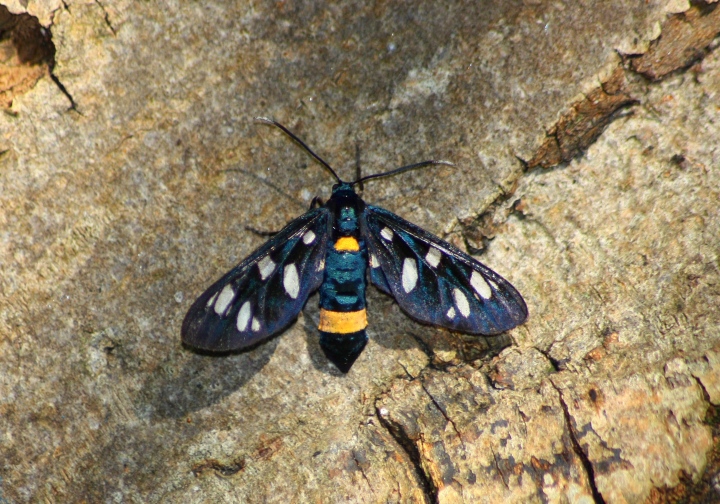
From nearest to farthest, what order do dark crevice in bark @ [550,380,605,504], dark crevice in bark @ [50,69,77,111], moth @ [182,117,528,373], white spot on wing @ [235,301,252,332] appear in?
dark crevice in bark @ [550,380,605,504], dark crevice in bark @ [50,69,77,111], moth @ [182,117,528,373], white spot on wing @ [235,301,252,332]

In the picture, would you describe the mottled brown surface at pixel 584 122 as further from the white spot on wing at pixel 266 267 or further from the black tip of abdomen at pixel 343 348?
the white spot on wing at pixel 266 267

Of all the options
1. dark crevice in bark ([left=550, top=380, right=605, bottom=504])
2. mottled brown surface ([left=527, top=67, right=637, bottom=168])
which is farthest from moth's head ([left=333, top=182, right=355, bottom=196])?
dark crevice in bark ([left=550, top=380, right=605, bottom=504])

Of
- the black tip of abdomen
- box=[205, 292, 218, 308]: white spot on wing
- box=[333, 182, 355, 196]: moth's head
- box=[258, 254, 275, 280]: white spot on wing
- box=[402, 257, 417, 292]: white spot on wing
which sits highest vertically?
box=[333, 182, 355, 196]: moth's head

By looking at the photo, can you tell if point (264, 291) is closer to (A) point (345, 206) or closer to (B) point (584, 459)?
(A) point (345, 206)

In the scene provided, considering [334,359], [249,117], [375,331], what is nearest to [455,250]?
[375,331]

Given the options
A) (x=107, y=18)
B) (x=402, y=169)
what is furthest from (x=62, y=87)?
(x=402, y=169)

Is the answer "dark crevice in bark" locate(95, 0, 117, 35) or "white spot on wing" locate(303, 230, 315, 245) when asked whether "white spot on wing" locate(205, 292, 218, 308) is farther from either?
"dark crevice in bark" locate(95, 0, 117, 35)

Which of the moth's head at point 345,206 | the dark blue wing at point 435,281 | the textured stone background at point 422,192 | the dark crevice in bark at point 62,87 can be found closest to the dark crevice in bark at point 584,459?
the textured stone background at point 422,192

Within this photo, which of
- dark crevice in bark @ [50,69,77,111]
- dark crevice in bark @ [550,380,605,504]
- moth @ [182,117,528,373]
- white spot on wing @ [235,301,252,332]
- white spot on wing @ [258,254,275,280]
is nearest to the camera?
dark crevice in bark @ [550,380,605,504]
